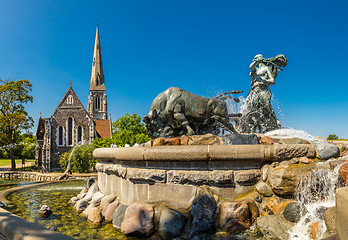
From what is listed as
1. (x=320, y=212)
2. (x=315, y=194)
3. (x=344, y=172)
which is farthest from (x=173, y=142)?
(x=344, y=172)

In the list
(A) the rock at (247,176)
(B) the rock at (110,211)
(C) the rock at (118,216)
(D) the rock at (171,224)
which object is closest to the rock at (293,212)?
(A) the rock at (247,176)

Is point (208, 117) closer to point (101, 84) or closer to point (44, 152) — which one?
point (44, 152)

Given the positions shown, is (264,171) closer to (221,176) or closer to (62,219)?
(221,176)

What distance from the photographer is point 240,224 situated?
141 inches

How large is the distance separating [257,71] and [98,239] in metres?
7.43

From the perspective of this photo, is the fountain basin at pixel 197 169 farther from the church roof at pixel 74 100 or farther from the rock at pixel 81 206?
the church roof at pixel 74 100

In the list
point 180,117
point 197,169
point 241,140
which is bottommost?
point 197,169

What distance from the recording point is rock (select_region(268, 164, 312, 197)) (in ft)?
11.5

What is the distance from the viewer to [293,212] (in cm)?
335

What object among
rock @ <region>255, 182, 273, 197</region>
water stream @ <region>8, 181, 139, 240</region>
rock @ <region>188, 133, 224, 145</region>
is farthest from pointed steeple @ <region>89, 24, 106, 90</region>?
rock @ <region>255, 182, 273, 197</region>

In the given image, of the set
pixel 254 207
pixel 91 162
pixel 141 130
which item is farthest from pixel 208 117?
pixel 141 130

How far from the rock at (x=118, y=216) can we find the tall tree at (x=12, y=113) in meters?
33.2

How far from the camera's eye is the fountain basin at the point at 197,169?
3915 mm

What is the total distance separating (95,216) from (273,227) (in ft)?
10.3
